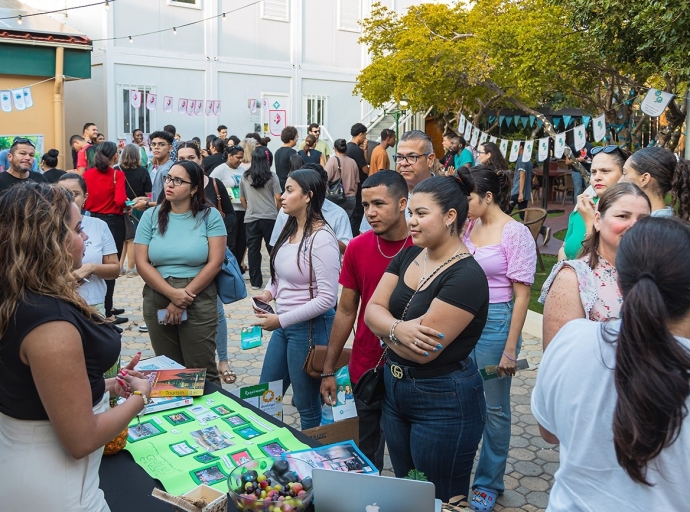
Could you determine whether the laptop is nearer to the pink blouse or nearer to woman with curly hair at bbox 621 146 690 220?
the pink blouse

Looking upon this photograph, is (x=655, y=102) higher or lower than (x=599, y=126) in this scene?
higher

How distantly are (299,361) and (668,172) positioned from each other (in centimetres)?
233

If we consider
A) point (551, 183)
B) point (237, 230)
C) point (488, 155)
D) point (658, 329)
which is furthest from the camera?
point (551, 183)

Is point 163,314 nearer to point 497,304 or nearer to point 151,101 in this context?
point 497,304

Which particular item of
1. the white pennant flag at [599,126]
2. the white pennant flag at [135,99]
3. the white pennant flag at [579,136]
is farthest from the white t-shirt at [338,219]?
the white pennant flag at [135,99]

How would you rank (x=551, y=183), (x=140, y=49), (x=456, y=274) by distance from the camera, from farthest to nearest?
1. (x=551, y=183)
2. (x=140, y=49)
3. (x=456, y=274)

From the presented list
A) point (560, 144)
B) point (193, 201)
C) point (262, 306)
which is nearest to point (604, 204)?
point (262, 306)

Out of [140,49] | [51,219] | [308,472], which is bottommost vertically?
[308,472]

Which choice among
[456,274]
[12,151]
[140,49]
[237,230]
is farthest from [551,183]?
[456,274]

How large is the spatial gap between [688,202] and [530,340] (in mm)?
3770

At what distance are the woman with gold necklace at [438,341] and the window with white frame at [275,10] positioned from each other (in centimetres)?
1956

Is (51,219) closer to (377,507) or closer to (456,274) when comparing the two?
(377,507)

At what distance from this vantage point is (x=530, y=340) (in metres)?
7.23

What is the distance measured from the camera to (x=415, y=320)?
2.75 m
